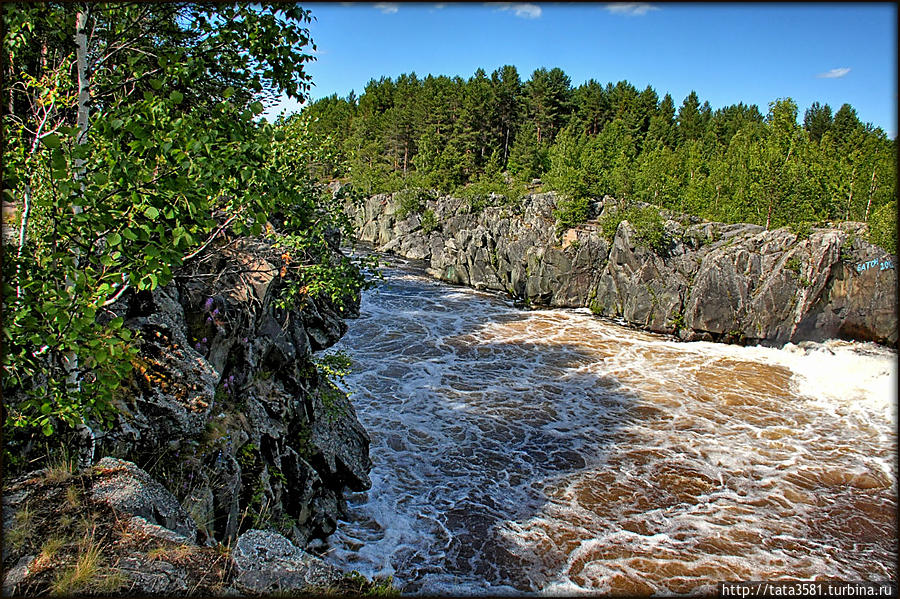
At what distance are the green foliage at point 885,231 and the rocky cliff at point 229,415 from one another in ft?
90.6

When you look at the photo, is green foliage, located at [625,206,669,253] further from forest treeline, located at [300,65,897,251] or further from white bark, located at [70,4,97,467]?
white bark, located at [70,4,97,467]

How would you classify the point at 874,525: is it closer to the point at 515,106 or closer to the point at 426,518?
the point at 426,518

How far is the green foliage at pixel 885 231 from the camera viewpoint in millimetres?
24903

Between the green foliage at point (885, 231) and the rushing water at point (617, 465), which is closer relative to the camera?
the rushing water at point (617, 465)

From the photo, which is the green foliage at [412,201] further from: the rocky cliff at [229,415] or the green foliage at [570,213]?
the rocky cliff at [229,415]

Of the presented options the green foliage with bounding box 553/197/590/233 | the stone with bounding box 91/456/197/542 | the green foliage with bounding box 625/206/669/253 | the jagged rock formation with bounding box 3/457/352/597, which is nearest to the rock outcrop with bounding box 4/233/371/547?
the stone with bounding box 91/456/197/542

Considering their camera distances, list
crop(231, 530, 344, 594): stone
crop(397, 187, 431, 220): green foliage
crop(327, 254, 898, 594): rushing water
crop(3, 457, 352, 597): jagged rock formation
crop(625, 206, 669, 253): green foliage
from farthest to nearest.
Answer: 1. crop(397, 187, 431, 220): green foliage
2. crop(625, 206, 669, 253): green foliage
3. crop(327, 254, 898, 594): rushing water
4. crop(231, 530, 344, 594): stone
5. crop(3, 457, 352, 597): jagged rock formation

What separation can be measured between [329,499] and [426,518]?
2.32 m

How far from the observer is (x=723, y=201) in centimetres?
4009

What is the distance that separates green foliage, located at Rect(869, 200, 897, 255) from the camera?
81.7 feet

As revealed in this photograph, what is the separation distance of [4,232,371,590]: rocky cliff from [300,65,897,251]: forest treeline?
5.20 metres

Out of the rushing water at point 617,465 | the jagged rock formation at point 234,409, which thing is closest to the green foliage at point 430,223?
the rushing water at point 617,465

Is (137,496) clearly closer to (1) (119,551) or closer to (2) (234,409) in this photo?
(1) (119,551)

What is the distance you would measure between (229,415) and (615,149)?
59778mm
